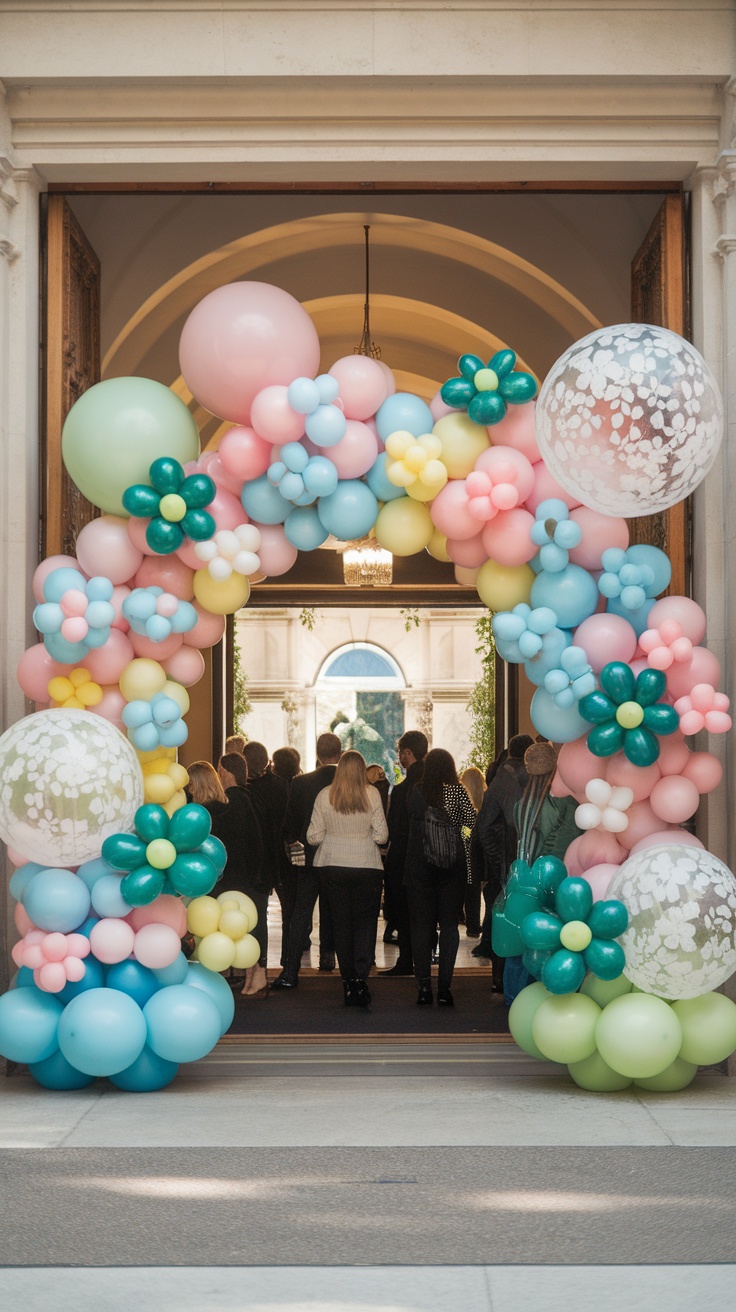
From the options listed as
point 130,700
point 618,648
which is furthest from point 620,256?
point 130,700

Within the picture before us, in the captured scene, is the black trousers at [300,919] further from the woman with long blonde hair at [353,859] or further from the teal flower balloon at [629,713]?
the teal flower balloon at [629,713]

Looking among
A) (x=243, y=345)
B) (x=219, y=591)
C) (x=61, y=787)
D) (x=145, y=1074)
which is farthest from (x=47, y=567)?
(x=145, y=1074)

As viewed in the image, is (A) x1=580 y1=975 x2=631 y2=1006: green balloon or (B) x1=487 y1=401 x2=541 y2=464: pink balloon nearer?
(A) x1=580 y1=975 x2=631 y2=1006: green balloon

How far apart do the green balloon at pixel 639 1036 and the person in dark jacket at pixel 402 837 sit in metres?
3.67

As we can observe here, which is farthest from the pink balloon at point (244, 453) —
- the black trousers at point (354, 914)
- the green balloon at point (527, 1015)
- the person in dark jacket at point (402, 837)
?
the person in dark jacket at point (402, 837)

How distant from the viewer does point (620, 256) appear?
8.75m

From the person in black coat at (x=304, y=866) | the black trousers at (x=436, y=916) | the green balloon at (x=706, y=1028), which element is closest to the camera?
the green balloon at (x=706, y=1028)

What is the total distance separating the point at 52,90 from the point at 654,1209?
17.0 ft

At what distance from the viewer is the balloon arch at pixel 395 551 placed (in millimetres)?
5148

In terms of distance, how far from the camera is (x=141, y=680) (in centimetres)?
564

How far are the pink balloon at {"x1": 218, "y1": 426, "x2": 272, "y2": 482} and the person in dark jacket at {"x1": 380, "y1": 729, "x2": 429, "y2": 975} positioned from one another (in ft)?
11.8

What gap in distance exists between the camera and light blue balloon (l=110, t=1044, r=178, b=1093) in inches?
214

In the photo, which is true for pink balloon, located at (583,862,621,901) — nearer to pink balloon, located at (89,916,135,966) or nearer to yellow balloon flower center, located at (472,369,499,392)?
pink balloon, located at (89,916,135,966)

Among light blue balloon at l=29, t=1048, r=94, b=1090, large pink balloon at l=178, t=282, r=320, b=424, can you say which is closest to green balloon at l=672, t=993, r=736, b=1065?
light blue balloon at l=29, t=1048, r=94, b=1090
